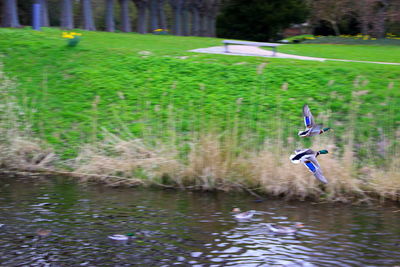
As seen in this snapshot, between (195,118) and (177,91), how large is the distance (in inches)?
54.4

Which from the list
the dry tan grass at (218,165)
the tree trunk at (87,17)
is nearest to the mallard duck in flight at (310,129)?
the dry tan grass at (218,165)

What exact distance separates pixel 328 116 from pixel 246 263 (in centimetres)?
529

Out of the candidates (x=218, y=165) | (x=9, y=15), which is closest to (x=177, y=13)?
(x=9, y=15)

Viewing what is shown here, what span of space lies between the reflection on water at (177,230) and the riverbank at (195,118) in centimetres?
48

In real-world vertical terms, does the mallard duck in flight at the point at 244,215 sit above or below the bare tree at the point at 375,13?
below

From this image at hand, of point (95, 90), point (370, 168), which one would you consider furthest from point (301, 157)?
point (95, 90)

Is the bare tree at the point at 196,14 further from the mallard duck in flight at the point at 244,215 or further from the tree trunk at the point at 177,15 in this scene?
the mallard duck in flight at the point at 244,215

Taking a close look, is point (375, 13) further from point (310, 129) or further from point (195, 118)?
point (310, 129)

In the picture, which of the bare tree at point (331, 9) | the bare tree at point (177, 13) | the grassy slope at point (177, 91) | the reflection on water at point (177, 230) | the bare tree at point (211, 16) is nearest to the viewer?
the reflection on water at point (177, 230)

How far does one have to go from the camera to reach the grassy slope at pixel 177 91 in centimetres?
1201

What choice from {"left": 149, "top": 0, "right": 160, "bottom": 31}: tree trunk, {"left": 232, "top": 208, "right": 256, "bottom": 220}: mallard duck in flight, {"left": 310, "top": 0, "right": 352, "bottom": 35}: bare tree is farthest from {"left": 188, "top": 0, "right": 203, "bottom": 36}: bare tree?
{"left": 232, "top": 208, "right": 256, "bottom": 220}: mallard duck in flight

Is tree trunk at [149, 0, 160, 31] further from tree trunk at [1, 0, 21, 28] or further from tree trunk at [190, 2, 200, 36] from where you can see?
tree trunk at [1, 0, 21, 28]

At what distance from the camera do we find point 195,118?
1221cm

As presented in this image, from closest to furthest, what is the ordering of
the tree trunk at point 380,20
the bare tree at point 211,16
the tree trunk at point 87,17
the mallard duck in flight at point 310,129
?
the mallard duck in flight at point 310,129 < the tree trunk at point 87,17 < the tree trunk at point 380,20 < the bare tree at point 211,16
